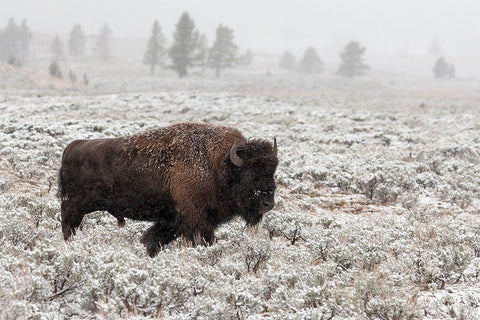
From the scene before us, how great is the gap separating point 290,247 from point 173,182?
5.92 ft

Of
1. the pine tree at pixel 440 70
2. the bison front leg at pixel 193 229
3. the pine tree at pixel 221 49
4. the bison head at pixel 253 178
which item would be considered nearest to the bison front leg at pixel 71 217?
the bison front leg at pixel 193 229

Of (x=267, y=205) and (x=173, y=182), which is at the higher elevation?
(x=173, y=182)

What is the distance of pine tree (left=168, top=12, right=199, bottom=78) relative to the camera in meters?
54.4

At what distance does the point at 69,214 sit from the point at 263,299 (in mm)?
3217

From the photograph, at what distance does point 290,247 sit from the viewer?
18.1ft

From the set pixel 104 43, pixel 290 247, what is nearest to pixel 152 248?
pixel 290 247

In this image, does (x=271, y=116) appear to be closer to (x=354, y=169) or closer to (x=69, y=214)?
(x=354, y=169)

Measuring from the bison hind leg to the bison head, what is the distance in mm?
943

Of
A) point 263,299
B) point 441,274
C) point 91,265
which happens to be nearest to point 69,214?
point 91,265

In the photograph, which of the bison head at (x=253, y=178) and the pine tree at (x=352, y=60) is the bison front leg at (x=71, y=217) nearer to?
the bison head at (x=253, y=178)

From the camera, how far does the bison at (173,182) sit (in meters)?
5.17

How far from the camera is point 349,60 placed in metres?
65.8

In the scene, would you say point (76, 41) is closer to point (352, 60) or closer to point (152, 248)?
point (352, 60)

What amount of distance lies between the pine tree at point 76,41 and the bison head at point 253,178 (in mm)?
95232
